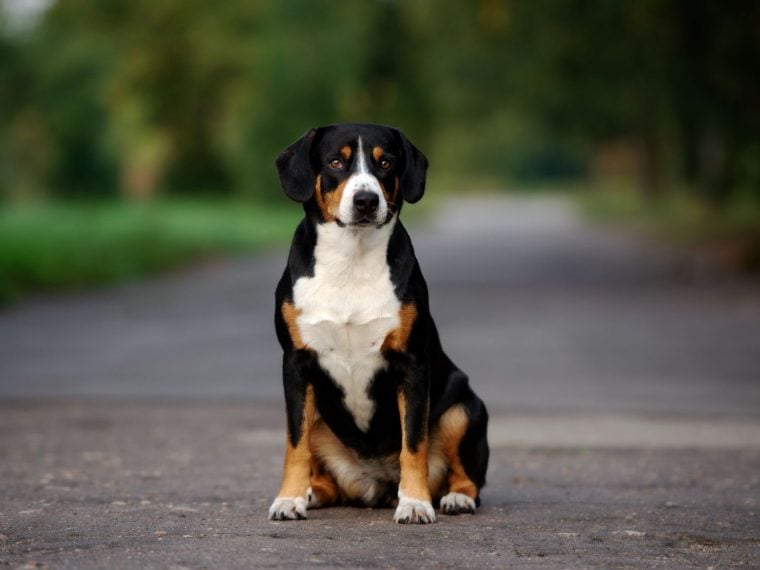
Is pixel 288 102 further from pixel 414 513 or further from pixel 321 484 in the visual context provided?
pixel 414 513

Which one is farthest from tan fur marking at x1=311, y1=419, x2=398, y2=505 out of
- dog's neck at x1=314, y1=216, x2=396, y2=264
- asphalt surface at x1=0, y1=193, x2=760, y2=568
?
dog's neck at x1=314, y1=216, x2=396, y2=264

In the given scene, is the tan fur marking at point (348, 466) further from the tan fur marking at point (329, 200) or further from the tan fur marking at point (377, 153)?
the tan fur marking at point (377, 153)

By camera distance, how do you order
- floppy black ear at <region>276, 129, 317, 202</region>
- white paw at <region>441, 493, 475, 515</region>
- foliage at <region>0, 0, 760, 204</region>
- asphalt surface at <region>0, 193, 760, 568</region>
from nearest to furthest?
asphalt surface at <region>0, 193, 760, 568</region>, floppy black ear at <region>276, 129, 317, 202</region>, white paw at <region>441, 493, 475, 515</region>, foliage at <region>0, 0, 760, 204</region>

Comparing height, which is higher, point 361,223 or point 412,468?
point 361,223

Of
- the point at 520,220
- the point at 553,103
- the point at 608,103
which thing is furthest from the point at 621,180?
the point at 608,103

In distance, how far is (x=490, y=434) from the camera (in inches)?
356

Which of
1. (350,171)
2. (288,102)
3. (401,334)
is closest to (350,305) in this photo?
(401,334)

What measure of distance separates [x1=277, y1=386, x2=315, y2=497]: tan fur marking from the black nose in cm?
78

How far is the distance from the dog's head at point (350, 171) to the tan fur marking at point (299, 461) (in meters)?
0.77

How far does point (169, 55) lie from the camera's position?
59.8 meters

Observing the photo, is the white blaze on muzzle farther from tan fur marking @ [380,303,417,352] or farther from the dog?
tan fur marking @ [380,303,417,352]

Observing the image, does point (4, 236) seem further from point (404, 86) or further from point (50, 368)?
point (404, 86)

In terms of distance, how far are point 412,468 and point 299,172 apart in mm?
1299

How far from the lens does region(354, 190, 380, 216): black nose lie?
5.59 meters
